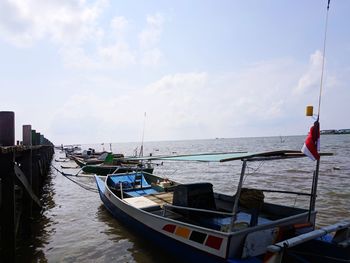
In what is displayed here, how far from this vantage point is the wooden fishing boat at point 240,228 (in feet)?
20.0

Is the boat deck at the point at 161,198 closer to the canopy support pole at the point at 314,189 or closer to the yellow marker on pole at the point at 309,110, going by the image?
the canopy support pole at the point at 314,189

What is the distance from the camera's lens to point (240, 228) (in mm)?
6766

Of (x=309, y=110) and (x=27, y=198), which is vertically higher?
(x=309, y=110)

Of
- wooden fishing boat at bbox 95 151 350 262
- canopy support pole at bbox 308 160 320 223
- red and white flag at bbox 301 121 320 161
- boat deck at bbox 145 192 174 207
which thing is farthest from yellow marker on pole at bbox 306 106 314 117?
boat deck at bbox 145 192 174 207

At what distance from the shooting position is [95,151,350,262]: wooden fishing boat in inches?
239

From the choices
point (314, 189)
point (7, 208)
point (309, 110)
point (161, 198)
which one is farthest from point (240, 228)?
point (7, 208)

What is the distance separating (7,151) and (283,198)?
14.2m

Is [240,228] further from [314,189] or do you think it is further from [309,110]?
[309,110]

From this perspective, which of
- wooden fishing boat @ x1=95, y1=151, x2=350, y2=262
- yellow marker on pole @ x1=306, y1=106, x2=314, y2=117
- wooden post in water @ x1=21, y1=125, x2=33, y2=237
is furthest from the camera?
wooden post in water @ x1=21, y1=125, x2=33, y2=237

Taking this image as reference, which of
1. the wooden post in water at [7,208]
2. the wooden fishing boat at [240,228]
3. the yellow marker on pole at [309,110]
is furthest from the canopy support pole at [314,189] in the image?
the wooden post in water at [7,208]

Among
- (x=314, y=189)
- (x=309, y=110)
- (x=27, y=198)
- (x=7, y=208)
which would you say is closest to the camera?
(x=309, y=110)

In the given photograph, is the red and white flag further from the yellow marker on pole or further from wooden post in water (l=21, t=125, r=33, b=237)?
wooden post in water (l=21, t=125, r=33, b=237)

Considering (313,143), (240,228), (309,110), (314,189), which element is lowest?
(240,228)

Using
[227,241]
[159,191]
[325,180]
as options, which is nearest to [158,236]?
[227,241]
